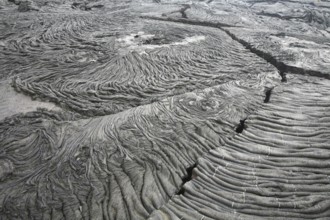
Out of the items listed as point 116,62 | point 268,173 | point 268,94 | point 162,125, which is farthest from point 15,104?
point 268,94

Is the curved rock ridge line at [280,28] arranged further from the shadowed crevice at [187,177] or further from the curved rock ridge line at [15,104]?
the curved rock ridge line at [15,104]

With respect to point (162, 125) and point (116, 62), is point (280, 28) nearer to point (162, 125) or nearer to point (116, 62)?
point (116, 62)

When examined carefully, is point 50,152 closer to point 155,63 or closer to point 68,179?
point 68,179

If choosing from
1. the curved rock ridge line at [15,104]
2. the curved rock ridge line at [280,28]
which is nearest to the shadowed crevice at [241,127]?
the curved rock ridge line at [280,28]

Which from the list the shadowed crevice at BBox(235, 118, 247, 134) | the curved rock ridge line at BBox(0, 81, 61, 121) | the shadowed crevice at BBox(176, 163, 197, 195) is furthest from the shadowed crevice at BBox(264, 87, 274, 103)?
the curved rock ridge line at BBox(0, 81, 61, 121)

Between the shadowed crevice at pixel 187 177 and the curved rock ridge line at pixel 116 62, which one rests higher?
the curved rock ridge line at pixel 116 62

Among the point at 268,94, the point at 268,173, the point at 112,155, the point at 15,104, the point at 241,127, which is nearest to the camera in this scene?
the point at 268,173

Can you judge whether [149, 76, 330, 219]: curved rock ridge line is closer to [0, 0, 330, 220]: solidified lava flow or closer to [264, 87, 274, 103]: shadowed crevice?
[0, 0, 330, 220]: solidified lava flow
